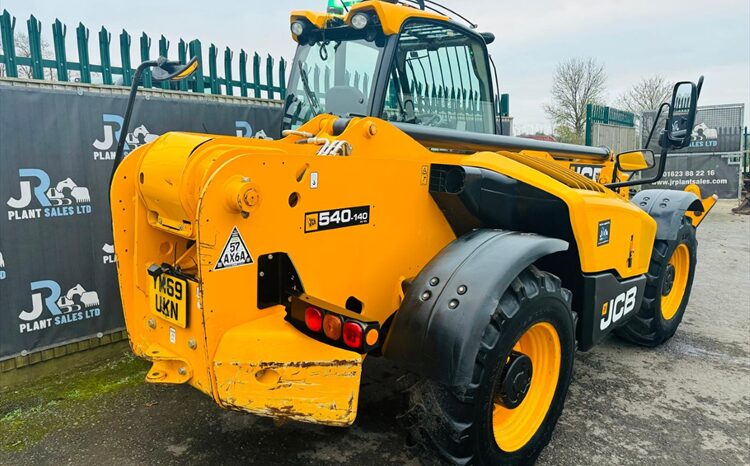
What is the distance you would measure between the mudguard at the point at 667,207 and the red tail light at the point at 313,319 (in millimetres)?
3441

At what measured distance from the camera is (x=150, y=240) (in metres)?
2.69

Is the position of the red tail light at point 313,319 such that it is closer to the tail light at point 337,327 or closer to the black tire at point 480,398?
the tail light at point 337,327

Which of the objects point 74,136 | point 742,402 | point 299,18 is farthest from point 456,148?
point 74,136

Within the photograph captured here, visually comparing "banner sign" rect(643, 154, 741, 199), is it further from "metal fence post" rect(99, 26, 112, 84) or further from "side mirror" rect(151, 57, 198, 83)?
"side mirror" rect(151, 57, 198, 83)

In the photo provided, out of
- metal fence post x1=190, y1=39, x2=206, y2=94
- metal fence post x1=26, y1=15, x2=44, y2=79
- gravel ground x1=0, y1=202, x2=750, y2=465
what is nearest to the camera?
gravel ground x1=0, y1=202, x2=750, y2=465

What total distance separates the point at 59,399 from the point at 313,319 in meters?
2.62

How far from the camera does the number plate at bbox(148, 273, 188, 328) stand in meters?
2.45

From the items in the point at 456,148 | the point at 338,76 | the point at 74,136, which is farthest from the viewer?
the point at 74,136

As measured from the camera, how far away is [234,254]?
2135 mm

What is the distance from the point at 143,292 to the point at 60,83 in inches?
95.2

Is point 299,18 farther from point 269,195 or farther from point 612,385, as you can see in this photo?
point 612,385

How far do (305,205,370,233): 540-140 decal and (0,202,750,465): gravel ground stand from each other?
137 centimetres

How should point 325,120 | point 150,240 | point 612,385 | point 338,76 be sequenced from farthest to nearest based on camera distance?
point 612,385 < point 338,76 < point 325,120 < point 150,240

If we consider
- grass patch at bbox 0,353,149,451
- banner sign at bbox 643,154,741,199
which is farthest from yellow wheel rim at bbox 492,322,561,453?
banner sign at bbox 643,154,741,199
